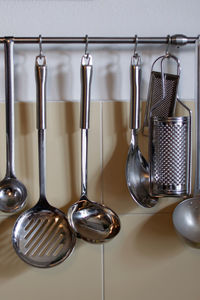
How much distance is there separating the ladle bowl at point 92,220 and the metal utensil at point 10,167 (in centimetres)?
11

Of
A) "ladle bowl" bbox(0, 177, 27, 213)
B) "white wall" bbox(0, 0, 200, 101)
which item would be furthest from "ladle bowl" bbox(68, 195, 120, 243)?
"white wall" bbox(0, 0, 200, 101)

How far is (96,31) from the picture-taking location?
799 mm

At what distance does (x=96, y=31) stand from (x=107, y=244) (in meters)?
0.46

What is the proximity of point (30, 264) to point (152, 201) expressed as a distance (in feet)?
0.93

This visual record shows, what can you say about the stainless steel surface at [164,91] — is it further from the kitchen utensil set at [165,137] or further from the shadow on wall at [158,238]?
the shadow on wall at [158,238]

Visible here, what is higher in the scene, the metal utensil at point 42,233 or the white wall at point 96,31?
the white wall at point 96,31

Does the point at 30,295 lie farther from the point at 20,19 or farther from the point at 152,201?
the point at 20,19

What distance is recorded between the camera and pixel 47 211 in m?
0.80

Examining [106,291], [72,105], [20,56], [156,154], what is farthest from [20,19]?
[106,291]

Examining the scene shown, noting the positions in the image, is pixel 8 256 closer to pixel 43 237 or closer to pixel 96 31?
pixel 43 237

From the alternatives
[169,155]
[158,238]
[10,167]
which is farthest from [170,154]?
[10,167]

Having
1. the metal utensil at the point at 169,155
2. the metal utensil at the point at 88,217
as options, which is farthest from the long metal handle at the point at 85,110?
the metal utensil at the point at 169,155

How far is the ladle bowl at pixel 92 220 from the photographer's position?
800 mm

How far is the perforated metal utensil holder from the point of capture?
73 cm
